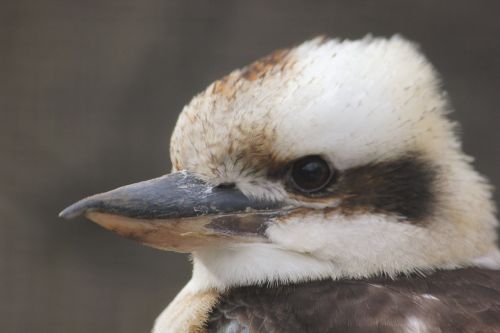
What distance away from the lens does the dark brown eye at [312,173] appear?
6.22ft

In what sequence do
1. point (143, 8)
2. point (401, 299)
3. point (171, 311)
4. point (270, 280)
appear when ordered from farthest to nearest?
1. point (143, 8)
2. point (171, 311)
3. point (270, 280)
4. point (401, 299)

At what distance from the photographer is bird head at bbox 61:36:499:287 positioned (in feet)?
6.14

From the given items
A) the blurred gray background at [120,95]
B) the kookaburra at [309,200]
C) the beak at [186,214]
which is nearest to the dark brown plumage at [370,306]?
the kookaburra at [309,200]

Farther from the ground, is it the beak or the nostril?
the nostril

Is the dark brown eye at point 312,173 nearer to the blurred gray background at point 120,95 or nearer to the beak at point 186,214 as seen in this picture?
the beak at point 186,214

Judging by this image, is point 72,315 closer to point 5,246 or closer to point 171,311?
point 5,246

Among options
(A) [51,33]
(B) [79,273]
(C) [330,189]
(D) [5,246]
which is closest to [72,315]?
(B) [79,273]

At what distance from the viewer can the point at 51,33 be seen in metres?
5.05

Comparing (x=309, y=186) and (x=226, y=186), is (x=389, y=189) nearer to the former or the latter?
(x=309, y=186)

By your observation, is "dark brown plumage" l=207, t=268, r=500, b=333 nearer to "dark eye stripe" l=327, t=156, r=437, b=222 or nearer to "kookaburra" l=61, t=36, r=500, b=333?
"kookaburra" l=61, t=36, r=500, b=333

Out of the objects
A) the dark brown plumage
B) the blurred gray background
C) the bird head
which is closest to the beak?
the bird head

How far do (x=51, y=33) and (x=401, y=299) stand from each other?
148 inches

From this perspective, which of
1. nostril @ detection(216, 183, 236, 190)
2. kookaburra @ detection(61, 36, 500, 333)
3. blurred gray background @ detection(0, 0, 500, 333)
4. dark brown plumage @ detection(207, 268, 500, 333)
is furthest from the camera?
blurred gray background @ detection(0, 0, 500, 333)

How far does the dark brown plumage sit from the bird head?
0.15ft
